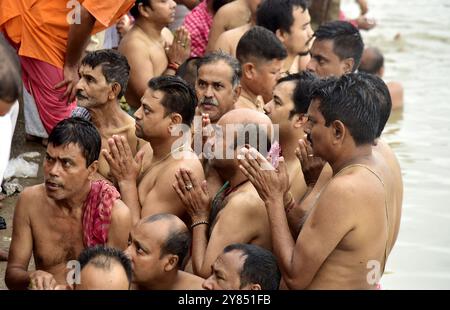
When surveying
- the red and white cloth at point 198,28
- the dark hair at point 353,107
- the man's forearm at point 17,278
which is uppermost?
the dark hair at point 353,107

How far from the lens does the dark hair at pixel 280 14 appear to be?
27.3 ft

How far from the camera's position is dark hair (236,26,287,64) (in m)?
7.54

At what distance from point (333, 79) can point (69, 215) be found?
1.56 meters

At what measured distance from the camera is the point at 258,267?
188 inches

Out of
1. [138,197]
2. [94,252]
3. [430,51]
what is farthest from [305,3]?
[430,51]

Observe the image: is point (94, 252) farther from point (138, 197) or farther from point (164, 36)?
point (164, 36)

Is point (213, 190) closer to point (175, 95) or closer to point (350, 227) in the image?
point (175, 95)

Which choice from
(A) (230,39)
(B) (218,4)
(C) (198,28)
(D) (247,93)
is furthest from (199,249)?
(B) (218,4)

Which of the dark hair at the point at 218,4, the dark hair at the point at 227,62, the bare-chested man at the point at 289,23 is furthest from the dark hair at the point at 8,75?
the dark hair at the point at 218,4

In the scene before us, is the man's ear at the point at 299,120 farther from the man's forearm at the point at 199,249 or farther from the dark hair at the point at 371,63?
the dark hair at the point at 371,63

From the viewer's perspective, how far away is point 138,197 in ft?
19.0

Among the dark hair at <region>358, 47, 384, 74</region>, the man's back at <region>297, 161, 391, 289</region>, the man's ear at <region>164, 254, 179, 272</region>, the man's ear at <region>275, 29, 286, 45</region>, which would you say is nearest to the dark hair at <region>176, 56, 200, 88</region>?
the man's ear at <region>275, 29, 286, 45</region>

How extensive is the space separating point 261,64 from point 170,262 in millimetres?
2856

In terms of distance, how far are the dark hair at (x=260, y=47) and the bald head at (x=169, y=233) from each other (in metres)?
2.75
